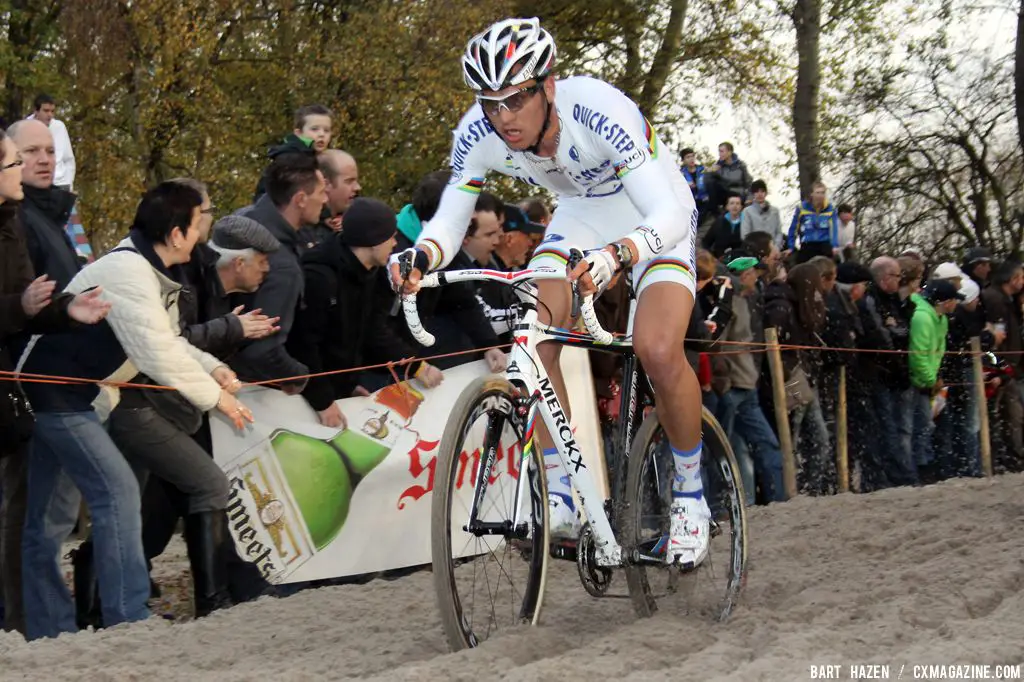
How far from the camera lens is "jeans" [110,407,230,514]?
6.27 metres

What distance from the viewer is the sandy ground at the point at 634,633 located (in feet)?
15.8

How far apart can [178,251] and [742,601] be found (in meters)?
3.09

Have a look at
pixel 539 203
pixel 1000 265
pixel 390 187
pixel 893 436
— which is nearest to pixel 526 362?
pixel 539 203

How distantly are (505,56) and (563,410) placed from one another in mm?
1374

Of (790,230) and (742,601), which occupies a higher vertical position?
(790,230)

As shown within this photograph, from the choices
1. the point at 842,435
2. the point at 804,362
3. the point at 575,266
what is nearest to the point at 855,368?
the point at 842,435

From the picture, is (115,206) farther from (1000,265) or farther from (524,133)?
(524,133)

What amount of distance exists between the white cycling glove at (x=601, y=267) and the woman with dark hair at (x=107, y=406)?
7.67ft

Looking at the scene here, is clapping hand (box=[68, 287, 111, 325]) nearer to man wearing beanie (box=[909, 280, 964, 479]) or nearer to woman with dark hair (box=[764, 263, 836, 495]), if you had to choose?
woman with dark hair (box=[764, 263, 836, 495])

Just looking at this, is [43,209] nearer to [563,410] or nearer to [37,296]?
[37,296]

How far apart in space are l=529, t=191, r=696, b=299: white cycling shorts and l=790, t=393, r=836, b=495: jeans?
20.5ft

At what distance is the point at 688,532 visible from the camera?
573 cm

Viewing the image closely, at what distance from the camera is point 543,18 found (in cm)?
2558

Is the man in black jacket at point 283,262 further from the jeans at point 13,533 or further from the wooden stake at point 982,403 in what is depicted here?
the wooden stake at point 982,403
